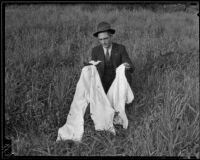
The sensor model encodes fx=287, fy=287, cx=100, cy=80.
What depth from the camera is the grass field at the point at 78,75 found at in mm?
2646

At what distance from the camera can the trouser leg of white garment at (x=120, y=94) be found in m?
3.12

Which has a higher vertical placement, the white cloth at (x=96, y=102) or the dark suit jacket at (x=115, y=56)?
the dark suit jacket at (x=115, y=56)

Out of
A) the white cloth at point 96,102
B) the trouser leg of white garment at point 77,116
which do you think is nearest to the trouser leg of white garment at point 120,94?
the white cloth at point 96,102

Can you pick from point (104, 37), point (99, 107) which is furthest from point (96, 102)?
point (104, 37)

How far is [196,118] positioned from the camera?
8.83 feet

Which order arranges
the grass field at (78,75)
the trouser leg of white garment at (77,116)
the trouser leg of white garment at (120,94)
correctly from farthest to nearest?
the trouser leg of white garment at (120,94) < the trouser leg of white garment at (77,116) < the grass field at (78,75)

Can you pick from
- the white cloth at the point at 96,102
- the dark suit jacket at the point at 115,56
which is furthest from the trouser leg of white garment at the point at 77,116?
the dark suit jacket at the point at 115,56

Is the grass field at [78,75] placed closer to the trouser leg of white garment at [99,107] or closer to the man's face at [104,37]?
the trouser leg of white garment at [99,107]

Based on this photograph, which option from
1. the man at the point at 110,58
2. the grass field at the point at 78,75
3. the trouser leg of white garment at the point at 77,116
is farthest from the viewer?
the man at the point at 110,58

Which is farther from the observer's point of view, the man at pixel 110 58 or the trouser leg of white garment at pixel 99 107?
the man at pixel 110 58

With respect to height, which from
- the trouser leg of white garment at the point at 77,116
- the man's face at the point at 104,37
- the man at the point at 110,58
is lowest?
the trouser leg of white garment at the point at 77,116
